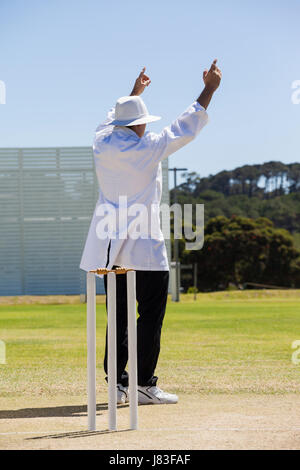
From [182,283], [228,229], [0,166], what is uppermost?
[0,166]

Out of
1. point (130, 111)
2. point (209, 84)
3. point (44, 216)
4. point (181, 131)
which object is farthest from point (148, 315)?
point (44, 216)

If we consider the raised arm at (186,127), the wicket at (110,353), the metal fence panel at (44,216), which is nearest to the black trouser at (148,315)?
the raised arm at (186,127)

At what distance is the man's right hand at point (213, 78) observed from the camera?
16.7 feet

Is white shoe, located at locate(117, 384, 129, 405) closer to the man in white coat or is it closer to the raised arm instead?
the man in white coat

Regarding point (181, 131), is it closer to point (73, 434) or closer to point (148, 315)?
point (148, 315)

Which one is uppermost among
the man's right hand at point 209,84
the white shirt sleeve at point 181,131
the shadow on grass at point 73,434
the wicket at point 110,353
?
the man's right hand at point 209,84

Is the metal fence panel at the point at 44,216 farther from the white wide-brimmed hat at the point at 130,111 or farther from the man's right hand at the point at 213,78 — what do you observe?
the man's right hand at the point at 213,78

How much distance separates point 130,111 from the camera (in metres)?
5.23

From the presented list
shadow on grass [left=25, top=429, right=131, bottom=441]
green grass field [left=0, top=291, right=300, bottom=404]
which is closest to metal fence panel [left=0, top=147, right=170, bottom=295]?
green grass field [left=0, top=291, right=300, bottom=404]

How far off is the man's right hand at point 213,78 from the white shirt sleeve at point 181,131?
175 millimetres

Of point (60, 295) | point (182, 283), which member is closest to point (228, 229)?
point (182, 283)

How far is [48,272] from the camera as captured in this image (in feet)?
141

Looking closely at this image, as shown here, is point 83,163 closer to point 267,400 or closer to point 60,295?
point 60,295
